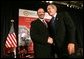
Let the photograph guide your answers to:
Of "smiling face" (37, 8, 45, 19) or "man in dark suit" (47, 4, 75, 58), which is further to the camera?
"smiling face" (37, 8, 45, 19)

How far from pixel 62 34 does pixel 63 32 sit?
0.02 m

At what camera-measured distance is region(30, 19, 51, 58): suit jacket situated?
1750 millimetres

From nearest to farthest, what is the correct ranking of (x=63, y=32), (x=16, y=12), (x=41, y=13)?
(x=63, y=32) → (x=41, y=13) → (x=16, y=12)

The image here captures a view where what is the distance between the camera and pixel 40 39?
5.74ft

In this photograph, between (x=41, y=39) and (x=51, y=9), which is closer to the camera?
(x=41, y=39)

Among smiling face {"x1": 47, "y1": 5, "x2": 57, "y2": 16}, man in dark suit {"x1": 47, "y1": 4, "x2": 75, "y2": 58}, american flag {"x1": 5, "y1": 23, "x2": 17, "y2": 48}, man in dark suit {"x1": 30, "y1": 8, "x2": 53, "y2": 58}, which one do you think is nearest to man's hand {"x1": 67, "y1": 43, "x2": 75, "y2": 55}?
man in dark suit {"x1": 47, "y1": 4, "x2": 75, "y2": 58}

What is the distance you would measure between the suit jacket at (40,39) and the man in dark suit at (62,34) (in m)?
0.07

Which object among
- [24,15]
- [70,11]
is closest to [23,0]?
[24,15]

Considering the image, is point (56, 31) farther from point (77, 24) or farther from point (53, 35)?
point (77, 24)

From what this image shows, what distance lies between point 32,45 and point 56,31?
284mm

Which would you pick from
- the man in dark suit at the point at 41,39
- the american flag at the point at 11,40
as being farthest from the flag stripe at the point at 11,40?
the man in dark suit at the point at 41,39

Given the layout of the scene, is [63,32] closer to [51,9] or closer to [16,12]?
[51,9]

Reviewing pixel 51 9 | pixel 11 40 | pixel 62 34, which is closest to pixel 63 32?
pixel 62 34

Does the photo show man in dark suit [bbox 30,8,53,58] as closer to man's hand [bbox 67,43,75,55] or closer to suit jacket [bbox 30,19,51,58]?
suit jacket [bbox 30,19,51,58]
